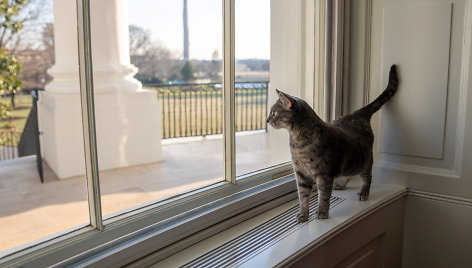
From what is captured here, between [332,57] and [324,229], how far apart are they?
903mm

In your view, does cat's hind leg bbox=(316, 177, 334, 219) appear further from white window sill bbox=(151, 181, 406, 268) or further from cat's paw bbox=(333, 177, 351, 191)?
cat's paw bbox=(333, 177, 351, 191)

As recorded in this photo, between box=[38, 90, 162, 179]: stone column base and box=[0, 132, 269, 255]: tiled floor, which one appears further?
box=[38, 90, 162, 179]: stone column base

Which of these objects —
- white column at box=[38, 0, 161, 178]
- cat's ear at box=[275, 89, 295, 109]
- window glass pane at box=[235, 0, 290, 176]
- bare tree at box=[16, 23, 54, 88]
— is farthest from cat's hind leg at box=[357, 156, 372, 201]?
bare tree at box=[16, 23, 54, 88]

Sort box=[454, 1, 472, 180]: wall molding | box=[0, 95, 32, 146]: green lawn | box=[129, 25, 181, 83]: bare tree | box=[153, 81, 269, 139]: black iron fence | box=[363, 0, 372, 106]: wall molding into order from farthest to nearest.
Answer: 1. box=[153, 81, 269, 139]: black iron fence
2. box=[129, 25, 181, 83]: bare tree
3. box=[0, 95, 32, 146]: green lawn
4. box=[363, 0, 372, 106]: wall molding
5. box=[454, 1, 472, 180]: wall molding

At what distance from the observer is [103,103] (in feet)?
12.1

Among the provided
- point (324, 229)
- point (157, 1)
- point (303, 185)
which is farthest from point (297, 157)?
point (157, 1)

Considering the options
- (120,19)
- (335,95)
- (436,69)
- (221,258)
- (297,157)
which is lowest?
(221,258)

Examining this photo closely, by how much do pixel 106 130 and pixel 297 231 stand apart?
2855 mm

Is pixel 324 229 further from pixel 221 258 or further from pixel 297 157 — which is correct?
pixel 221 258

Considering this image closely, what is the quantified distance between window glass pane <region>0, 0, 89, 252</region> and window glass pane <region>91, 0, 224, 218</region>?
264 mm

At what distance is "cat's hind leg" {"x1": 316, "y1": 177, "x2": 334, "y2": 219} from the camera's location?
4.65 ft

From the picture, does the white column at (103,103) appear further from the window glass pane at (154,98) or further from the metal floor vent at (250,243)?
the metal floor vent at (250,243)

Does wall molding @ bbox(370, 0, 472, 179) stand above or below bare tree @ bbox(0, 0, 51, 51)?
below

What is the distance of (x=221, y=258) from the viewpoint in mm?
1207
